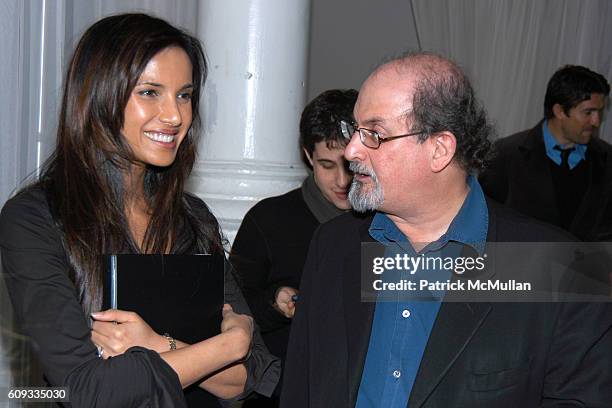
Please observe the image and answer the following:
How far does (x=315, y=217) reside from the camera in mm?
2980

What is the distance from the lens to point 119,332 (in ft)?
5.57

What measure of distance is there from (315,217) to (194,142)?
3.05 ft

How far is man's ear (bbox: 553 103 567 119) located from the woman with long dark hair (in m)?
3.06

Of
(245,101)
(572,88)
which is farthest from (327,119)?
(572,88)

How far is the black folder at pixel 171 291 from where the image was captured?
1.74 m

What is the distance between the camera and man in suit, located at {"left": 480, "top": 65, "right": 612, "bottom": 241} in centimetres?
432

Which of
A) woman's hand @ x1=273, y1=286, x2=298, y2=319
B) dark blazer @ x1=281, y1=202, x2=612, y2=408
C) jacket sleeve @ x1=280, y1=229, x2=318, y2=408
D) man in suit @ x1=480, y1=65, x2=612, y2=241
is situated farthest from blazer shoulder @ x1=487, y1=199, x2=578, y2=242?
man in suit @ x1=480, y1=65, x2=612, y2=241

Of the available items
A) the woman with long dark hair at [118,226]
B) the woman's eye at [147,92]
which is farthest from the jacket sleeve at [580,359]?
the woman's eye at [147,92]

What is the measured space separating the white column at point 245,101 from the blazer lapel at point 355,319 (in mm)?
1245

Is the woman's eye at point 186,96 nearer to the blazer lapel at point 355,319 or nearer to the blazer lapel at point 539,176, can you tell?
the blazer lapel at point 355,319

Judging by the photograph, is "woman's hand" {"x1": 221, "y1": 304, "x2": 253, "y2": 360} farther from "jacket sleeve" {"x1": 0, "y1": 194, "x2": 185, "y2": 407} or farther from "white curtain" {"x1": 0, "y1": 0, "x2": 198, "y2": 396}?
"white curtain" {"x1": 0, "y1": 0, "x2": 198, "y2": 396}

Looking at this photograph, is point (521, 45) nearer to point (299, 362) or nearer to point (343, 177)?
point (343, 177)

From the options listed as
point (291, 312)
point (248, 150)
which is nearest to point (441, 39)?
point (248, 150)

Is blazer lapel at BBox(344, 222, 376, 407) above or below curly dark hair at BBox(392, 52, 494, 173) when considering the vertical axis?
below
